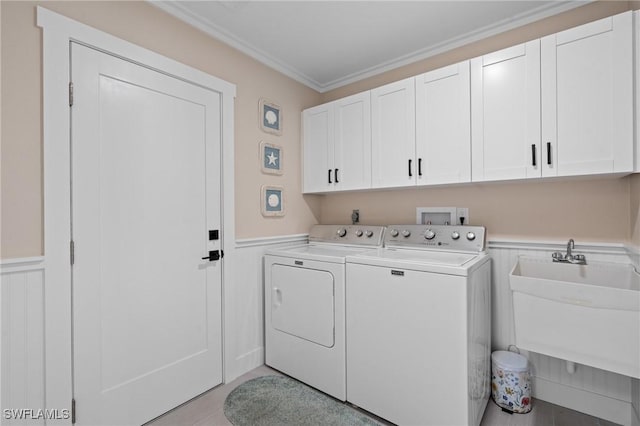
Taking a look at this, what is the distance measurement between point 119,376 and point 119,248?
722 millimetres

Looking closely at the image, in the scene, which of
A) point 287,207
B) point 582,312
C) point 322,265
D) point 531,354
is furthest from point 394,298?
point 287,207

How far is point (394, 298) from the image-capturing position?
1.74 m

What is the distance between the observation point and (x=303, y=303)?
85.7 inches

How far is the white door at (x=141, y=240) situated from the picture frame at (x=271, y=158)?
42cm

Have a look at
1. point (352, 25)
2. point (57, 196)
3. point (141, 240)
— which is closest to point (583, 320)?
point (352, 25)

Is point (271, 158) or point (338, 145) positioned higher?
point (338, 145)

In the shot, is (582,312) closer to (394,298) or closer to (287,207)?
(394,298)

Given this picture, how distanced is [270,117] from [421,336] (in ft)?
6.58

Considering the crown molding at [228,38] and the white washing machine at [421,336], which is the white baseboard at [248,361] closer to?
the white washing machine at [421,336]

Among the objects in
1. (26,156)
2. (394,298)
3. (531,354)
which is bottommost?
(531,354)

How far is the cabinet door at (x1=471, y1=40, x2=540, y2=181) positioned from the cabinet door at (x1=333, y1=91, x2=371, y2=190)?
0.78 metres

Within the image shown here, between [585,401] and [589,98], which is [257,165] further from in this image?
[585,401]

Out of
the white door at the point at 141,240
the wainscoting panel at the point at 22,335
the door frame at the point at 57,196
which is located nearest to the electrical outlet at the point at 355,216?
the white door at the point at 141,240

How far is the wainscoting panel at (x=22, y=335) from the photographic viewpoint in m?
1.33
